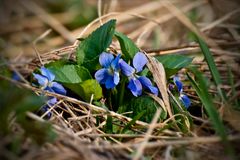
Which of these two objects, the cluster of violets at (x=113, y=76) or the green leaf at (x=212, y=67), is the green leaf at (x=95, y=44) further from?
the green leaf at (x=212, y=67)

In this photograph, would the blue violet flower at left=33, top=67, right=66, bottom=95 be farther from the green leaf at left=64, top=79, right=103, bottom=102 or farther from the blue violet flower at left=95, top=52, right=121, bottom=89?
the blue violet flower at left=95, top=52, right=121, bottom=89

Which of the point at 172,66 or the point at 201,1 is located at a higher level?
the point at 201,1

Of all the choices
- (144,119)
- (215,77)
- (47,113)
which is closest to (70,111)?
(47,113)

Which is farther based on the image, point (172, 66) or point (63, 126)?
point (172, 66)

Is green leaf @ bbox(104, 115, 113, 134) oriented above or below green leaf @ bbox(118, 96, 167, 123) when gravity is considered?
below

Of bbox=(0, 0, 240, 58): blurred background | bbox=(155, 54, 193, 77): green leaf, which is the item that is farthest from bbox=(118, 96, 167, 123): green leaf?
bbox=(0, 0, 240, 58): blurred background

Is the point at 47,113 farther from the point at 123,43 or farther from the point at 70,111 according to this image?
the point at 123,43

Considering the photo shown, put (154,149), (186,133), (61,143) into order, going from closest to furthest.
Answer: (61,143) < (154,149) < (186,133)

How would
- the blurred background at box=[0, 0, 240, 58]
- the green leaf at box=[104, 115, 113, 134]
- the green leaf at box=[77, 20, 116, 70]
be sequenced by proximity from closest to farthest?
the green leaf at box=[104, 115, 113, 134] < the green leaf at box=[77, 20, 116, 70] < the blurred background at box=[0, 0, 240, 58]
